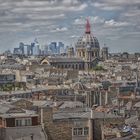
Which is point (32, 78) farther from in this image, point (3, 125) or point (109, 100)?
point (3, 125)

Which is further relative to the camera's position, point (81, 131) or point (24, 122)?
point (81, 131)

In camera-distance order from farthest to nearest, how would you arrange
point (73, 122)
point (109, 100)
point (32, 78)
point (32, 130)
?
point (32, 78), point (109, 100), point (73, 122), point (32, 130)

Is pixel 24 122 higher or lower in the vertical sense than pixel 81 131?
higher

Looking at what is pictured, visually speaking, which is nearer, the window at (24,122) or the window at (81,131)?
the window at (24,122)

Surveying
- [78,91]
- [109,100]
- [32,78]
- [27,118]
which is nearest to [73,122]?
[27,118]

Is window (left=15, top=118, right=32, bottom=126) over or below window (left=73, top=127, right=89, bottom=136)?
over

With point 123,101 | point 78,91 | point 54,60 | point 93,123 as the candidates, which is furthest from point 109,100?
point 54,60

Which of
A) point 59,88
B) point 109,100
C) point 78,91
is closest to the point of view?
point 109,100

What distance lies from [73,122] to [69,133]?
787mm

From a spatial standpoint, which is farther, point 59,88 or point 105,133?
point 59,88

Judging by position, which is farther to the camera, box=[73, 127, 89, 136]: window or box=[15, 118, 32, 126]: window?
box=[73, 127, 89, 136]: window

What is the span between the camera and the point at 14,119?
30922mm

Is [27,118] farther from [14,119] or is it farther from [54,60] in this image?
[54,60]

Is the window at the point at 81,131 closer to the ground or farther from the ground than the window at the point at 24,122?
closer to the ground
